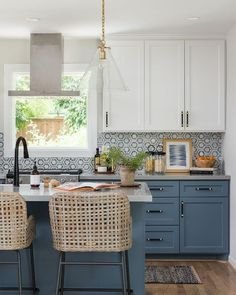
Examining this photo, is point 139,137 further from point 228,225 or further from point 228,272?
point 228,272

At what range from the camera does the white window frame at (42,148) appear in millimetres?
6258

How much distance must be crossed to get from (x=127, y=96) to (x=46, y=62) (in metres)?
0.98

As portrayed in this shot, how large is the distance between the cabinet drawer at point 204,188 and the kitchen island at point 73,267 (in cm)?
188

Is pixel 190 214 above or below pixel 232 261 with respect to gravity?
above

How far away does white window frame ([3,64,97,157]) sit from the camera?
6.26 metres

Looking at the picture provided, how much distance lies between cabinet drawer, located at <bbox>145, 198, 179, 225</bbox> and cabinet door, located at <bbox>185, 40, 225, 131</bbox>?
0.87 meters

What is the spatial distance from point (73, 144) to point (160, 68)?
1376mm

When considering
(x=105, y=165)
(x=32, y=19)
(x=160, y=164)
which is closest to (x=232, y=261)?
(x=160, y=164)

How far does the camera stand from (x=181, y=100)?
5.96 metres

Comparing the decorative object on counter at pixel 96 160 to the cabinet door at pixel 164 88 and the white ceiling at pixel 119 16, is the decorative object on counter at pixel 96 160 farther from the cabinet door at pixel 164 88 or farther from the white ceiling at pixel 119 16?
the white ceiling at pixel 119 16

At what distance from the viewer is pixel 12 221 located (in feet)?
11.3

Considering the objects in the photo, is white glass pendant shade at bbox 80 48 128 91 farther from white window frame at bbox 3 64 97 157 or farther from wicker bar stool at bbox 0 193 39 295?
white window frame at bbox 3 64 97 157

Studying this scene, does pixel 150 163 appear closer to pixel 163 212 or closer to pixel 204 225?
pixel 163 212

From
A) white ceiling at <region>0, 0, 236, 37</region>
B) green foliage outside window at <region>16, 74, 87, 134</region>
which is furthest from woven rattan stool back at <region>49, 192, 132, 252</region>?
green foliage outside window at <region>16, 74, 87, 134</region>
